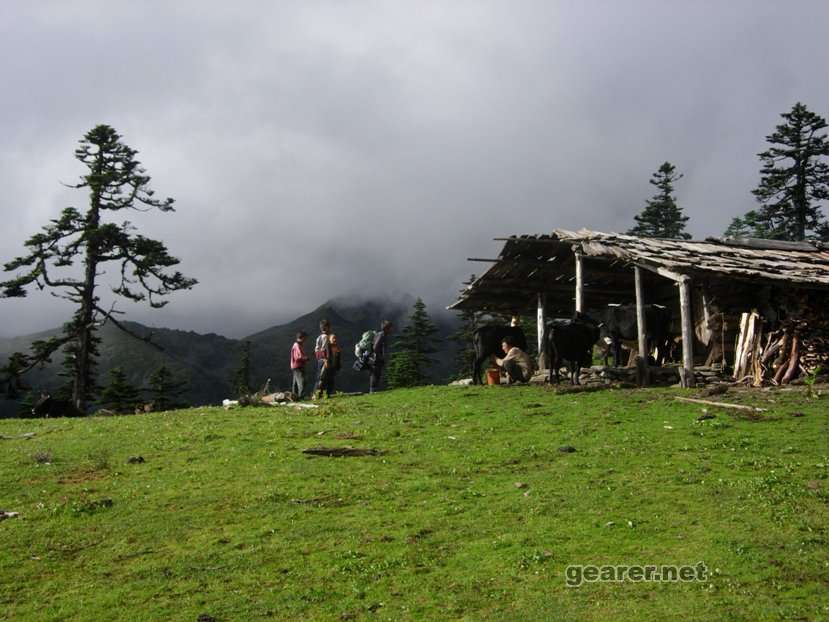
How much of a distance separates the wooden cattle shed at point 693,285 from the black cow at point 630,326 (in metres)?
0.78

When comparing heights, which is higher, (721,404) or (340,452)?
(721,404)

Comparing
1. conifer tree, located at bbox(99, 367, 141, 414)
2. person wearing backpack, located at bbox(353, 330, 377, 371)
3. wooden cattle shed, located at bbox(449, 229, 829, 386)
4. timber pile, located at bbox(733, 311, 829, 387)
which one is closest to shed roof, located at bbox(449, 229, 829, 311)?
wooden cattle shed, located at bbox(449, 229, 829, 386)

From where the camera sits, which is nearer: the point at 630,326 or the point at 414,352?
the point at 630,326

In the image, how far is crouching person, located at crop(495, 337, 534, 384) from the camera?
21.8 metres

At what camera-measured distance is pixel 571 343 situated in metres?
20.3

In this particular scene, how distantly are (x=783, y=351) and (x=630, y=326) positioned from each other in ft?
19.1

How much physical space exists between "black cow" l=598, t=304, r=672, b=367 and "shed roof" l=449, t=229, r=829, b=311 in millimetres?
1779

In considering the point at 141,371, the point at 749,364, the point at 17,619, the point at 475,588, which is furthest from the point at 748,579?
the point at 141,371

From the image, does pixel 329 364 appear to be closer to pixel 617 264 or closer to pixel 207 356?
pixel 617 264

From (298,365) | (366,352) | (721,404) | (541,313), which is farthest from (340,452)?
(541,313)

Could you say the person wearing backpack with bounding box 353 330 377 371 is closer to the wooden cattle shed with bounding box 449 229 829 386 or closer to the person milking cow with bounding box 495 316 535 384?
the person milking cow with bounding box 495 316 535 384

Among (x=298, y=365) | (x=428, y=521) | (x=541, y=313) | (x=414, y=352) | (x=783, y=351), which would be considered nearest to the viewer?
(x=428, y=521)

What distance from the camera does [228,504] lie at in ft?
31.1

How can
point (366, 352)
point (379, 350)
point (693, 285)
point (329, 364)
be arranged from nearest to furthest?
point (329, 364) < point (379, 350) < point (366, 352) < point (693, 285)
